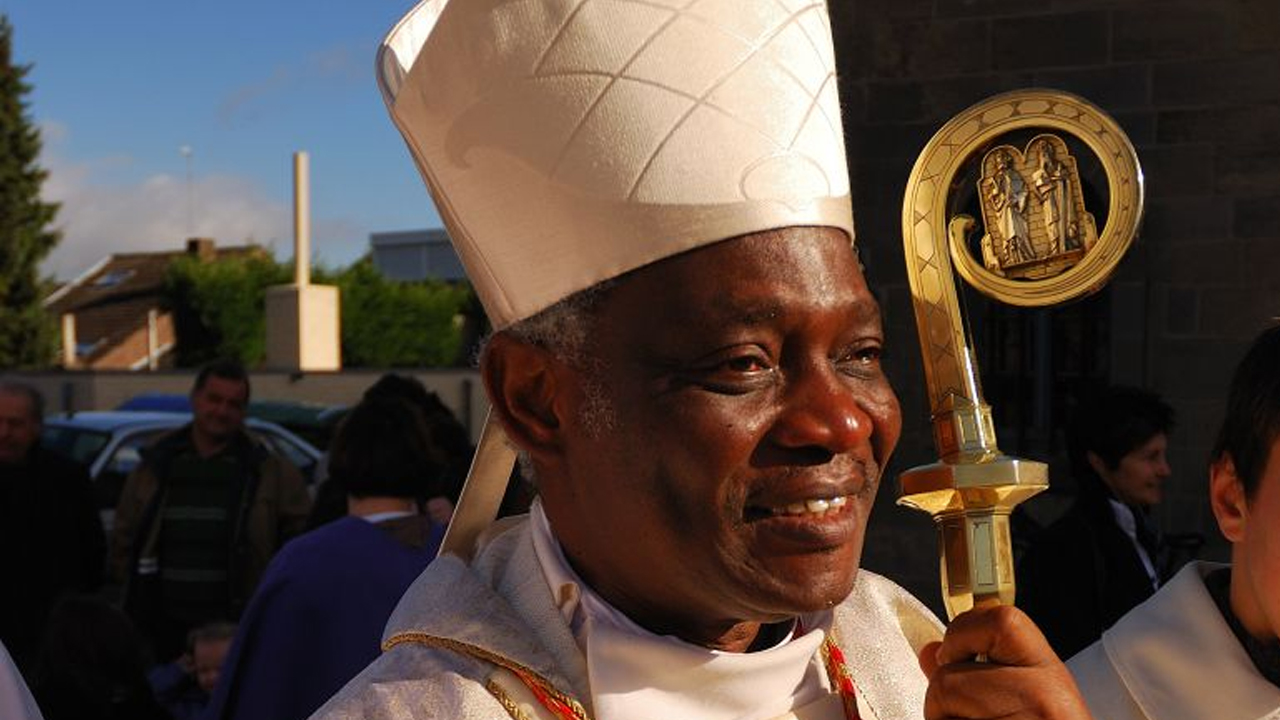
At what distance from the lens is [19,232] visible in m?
42.7

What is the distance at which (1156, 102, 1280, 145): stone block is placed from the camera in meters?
7.61

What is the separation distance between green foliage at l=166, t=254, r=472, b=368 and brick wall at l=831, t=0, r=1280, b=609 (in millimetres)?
34450

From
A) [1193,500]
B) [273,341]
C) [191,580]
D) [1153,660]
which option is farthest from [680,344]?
[273,341]

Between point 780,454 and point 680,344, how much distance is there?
0.45 ft

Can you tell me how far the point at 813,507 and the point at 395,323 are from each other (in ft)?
136

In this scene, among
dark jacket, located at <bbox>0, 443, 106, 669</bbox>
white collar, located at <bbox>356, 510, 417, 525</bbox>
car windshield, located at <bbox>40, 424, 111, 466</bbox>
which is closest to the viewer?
white collar, located at <bbox>356, 510, 417, 525</bbox>

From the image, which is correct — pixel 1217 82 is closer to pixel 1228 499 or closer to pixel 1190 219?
pixel 1190 219

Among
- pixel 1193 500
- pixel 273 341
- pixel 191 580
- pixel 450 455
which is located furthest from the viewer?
pixel 273 341

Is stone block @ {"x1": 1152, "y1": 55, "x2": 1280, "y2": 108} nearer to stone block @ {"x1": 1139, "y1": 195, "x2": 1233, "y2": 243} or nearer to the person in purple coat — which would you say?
stone block @ {"x1": 1139, "y1": 195, "x2": 1233, "y2": 243}

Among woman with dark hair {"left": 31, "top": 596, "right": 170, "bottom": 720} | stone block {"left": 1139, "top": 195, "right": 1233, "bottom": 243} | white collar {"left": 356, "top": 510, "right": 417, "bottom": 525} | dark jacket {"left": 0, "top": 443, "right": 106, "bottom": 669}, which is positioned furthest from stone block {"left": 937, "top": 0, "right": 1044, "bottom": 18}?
woman with dark hair {"left": 31, "top": 596, "right": 170, "bottom": 720}

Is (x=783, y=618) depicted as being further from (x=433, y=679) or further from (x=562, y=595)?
(x=433, y=679)

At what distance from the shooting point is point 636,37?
5.25 ft

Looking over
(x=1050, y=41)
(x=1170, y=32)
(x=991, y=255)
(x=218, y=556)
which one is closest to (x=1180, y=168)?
(x=1170, y=32)

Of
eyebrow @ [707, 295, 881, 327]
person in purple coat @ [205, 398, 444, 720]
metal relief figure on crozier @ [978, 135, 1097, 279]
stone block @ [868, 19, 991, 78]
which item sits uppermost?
stone block @ [868, 19, 991, 78]
